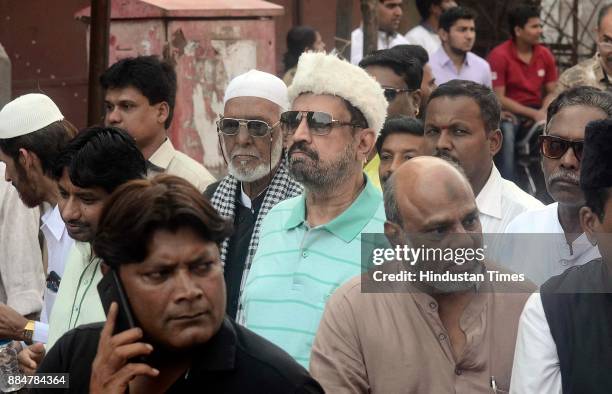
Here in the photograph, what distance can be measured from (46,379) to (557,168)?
2365mm

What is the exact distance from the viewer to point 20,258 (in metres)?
6.07

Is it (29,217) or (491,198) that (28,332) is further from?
(491,198)

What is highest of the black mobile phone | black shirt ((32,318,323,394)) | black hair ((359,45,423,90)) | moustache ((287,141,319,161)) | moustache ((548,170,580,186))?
black hair ((359,45,423,90))

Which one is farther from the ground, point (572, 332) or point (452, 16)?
point (452, 16)

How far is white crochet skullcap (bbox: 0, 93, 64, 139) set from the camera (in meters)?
A: 5.78

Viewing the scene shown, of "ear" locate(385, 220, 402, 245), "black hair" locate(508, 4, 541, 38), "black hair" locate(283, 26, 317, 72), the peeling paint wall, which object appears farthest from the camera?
"black hair" locate(508, 4, 541, 38)

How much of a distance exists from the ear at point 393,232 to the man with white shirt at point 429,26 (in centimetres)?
721

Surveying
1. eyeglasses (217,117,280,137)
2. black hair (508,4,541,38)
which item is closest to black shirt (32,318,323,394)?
eyeglasses (217,117,280,137)

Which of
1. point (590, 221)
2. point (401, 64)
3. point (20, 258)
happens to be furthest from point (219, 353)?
point (401, 64)

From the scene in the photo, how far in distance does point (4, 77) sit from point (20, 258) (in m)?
4.19

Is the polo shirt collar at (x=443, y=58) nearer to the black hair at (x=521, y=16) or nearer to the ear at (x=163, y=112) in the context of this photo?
the black hair at (x=521, y=16)

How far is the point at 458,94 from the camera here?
5.67m

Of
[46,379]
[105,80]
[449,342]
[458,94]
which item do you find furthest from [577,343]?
[105,80]

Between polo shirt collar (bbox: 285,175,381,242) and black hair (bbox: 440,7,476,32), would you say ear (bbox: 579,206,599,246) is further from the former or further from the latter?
black hair (bbox: 440,7,476,32)
